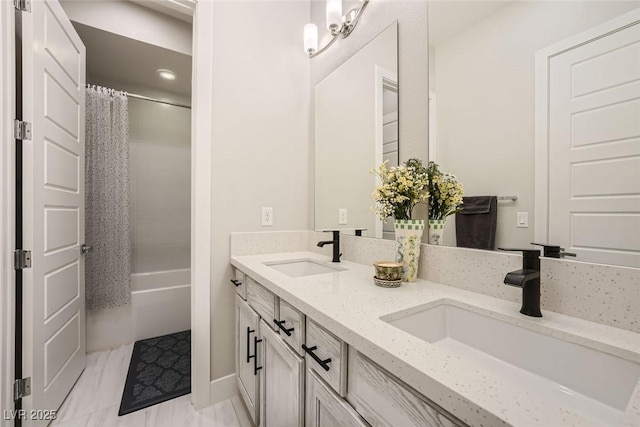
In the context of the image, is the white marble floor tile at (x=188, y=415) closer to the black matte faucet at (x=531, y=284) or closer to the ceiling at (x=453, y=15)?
the black matte faucet at (x=531, y=284)

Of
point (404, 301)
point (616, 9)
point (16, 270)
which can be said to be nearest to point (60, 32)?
point (16, 270)

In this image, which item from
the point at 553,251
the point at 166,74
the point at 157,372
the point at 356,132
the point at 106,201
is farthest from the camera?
the point at 166,74

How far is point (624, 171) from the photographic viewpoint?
66cm

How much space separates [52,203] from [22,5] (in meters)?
0.92

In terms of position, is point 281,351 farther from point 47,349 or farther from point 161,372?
point 161,372

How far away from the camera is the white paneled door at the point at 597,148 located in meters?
0.65

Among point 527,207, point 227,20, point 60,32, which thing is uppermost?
point 227,20

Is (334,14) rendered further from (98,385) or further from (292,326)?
(98,385)

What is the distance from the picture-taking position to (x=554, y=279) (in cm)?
76

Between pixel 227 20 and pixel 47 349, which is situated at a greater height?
pixel 227 20

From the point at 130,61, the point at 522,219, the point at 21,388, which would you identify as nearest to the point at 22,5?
the point at 130,61

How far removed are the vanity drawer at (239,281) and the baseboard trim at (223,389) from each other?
0.53 m

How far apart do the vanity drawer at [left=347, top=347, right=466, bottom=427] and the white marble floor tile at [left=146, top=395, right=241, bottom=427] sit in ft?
3.85

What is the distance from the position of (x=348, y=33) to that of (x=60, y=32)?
63.2 inches
